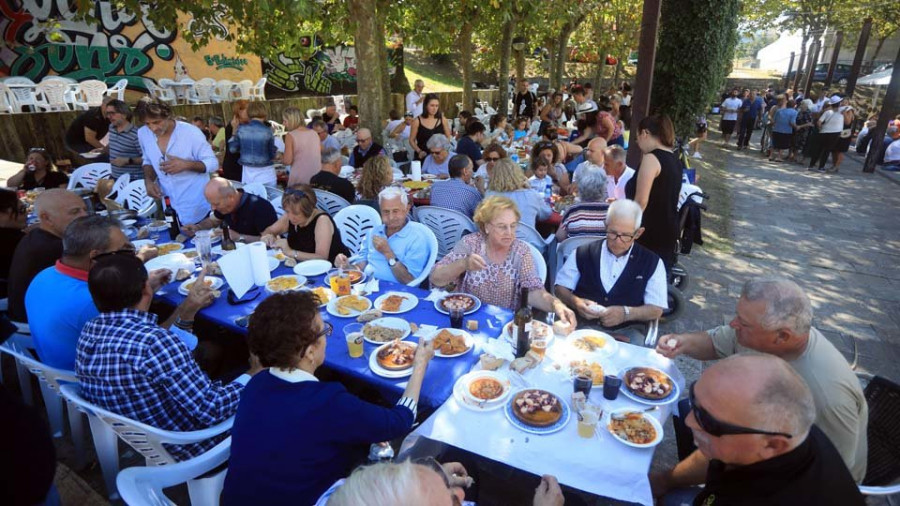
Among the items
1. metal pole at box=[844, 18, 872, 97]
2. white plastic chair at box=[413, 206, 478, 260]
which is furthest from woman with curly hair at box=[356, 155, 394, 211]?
metal pole at box=[844, 18, 872, 97]

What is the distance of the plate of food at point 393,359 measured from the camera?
2.41 metres

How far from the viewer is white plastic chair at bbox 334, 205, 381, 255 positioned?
482 cm

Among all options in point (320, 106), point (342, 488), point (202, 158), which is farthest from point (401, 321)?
point (320, 106)

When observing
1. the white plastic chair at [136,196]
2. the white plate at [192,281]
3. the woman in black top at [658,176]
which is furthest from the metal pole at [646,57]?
the white plastic chair at [136,196]

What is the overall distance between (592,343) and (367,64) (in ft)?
22.2

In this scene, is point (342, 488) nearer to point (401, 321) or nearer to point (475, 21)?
point (401, 321)

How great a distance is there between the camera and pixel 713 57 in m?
9.19

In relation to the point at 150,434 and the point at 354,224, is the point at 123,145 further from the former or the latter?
the point at 150,434

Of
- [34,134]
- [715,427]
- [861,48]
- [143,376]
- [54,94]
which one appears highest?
[861,48]

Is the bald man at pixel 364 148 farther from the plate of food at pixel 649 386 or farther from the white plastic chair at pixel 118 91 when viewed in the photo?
the white plastic chair at pixel 118 91

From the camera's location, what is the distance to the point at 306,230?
163 inches

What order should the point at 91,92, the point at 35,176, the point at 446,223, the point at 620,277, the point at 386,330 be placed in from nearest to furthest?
1. the point at 386,330
2. the point at 620,277
3. the point at 446,223
4. the point at 35,176
5. the point at 91,92

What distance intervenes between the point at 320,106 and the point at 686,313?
14.4m

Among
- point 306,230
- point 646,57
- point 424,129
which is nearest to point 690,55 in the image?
point 646,57
